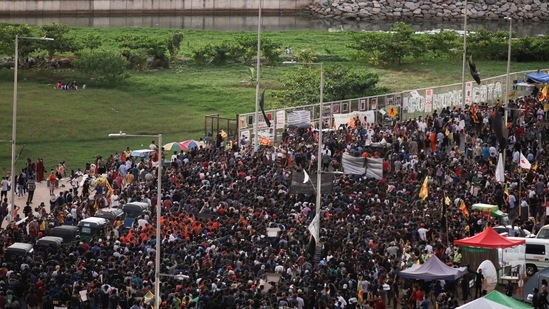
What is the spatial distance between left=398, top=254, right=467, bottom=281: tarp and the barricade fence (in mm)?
23271

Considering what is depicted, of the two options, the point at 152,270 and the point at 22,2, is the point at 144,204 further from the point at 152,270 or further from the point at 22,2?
the point at 22,2

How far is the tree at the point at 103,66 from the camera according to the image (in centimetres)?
8938

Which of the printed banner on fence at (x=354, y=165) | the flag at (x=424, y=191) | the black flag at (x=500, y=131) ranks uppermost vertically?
the black flag at (x=500, y=131)

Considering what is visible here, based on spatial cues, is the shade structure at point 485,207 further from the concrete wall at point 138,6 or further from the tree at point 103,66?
the concrete wall at point 138,6

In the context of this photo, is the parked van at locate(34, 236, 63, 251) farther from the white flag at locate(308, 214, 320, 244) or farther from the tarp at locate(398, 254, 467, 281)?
the tarp at locate(398, 254, 467, 281)

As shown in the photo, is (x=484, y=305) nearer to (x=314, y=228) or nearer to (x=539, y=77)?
(x=314, y=228)

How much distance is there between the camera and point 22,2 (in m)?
123

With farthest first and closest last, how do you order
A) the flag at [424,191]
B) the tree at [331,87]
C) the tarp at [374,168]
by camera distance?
the tree at [331,87] < the tarp at [374,168] < the flag at [424,191]

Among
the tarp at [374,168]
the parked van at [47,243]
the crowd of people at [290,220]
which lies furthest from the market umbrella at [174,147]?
the parked van at [47,243]

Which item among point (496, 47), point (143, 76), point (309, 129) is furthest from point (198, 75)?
point (309, 129)

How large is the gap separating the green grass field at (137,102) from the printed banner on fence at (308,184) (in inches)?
686

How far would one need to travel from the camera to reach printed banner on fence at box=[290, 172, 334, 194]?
5241 centimetres

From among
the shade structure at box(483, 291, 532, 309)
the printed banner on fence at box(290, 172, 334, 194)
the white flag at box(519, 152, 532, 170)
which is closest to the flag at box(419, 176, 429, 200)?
the printed banner on fence at box(290, 172, 334, 194)

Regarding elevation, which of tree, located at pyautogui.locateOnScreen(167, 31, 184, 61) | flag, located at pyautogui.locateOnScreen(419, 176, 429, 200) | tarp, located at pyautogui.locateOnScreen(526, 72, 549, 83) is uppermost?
tarp, located at pyautogui.locateOnScreen(526, 72, 549, 83)
